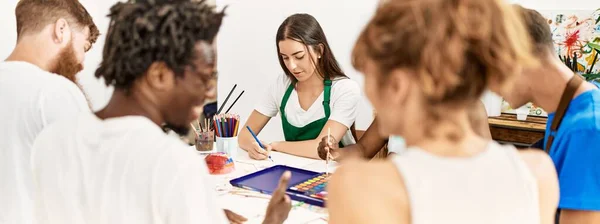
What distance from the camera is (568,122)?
48.8 inches

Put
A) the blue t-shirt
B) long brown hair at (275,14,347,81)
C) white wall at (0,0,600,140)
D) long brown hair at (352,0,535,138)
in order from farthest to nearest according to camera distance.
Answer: white wall at (0,0,600,140)
long brown hair at (275,14,347,81)
the blue t-shirt
long brown hair at (352,0,535,138)

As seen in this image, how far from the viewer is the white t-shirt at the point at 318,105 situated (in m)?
2.43

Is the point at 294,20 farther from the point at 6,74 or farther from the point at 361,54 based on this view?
the point at 361,54

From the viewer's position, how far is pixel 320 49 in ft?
8.09

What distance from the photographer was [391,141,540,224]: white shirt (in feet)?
2.29

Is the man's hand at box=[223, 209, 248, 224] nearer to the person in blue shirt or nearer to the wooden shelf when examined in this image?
the person in blue shirt

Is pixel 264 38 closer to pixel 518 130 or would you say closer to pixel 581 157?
pixel 518 130

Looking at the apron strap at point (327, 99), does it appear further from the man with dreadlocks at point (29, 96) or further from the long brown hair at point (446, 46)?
the long brown hair at point (446, 46)

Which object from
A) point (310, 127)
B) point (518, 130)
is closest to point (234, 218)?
point (310, 127)

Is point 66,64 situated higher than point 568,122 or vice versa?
point 66,64

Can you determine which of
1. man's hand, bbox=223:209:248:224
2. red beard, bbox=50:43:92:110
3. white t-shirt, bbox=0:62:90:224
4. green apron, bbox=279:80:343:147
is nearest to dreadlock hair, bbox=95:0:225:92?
white t-shirt, bbox=0:62:90:224

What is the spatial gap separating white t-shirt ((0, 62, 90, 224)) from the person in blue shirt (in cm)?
99

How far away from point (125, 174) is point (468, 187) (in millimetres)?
501

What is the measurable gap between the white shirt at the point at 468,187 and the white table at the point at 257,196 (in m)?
0.71
